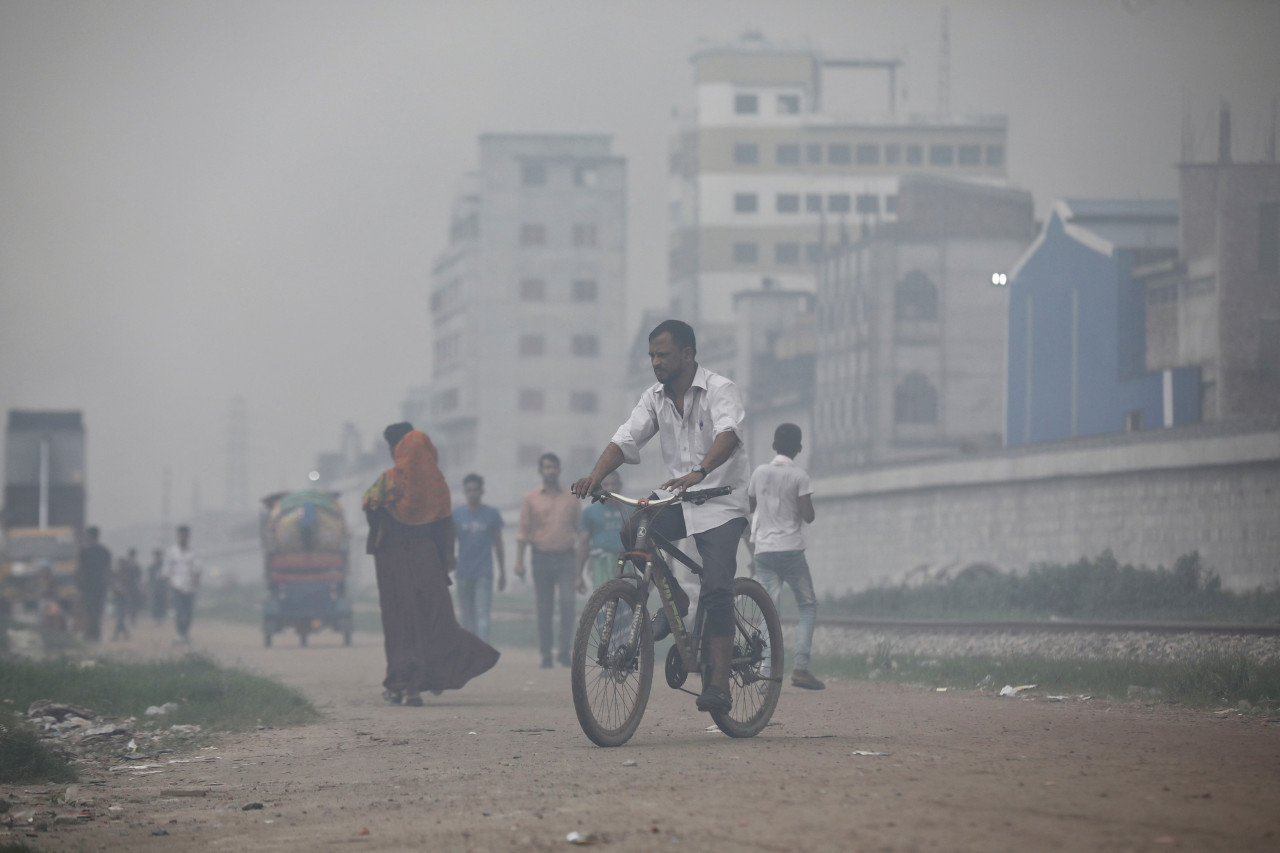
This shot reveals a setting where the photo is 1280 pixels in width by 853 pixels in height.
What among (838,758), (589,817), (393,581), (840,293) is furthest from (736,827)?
(840,293)

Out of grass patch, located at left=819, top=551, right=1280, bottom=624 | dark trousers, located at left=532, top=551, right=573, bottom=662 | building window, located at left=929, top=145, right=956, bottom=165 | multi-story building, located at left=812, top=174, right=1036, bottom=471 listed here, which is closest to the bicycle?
dark trousers, located at left=532, top=551, right=573, bottom=662

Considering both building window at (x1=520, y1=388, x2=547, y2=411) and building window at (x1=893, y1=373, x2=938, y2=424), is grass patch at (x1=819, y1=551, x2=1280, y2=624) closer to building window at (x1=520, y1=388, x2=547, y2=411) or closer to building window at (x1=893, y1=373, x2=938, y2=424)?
building window at (x1=893, y1=373, x2=938, y2=424)

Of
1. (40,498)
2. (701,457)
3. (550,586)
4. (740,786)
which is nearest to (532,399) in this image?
(40,498)

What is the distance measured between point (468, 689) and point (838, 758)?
707 centimetres

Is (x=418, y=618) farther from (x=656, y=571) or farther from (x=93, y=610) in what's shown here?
(x=93, y=610)

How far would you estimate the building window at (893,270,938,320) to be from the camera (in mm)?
57312

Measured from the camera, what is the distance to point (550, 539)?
16.1 m

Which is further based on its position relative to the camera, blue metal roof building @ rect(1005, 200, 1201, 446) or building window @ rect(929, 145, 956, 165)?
building window @ rect(929, 145, 956, 165)

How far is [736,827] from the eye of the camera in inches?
202

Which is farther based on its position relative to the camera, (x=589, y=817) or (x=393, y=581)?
(x=393, y=581)

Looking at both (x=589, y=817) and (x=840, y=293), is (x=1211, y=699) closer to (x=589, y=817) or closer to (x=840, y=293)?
(x=589, y=817)

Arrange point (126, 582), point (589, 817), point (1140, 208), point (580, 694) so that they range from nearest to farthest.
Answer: point (589, 817) → point (580, 694) → point (126, 582) → point (1140, 208)

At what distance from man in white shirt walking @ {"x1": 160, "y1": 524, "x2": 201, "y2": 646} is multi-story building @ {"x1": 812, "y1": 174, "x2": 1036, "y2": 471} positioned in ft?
102

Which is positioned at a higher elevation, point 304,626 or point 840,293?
point 840,293
